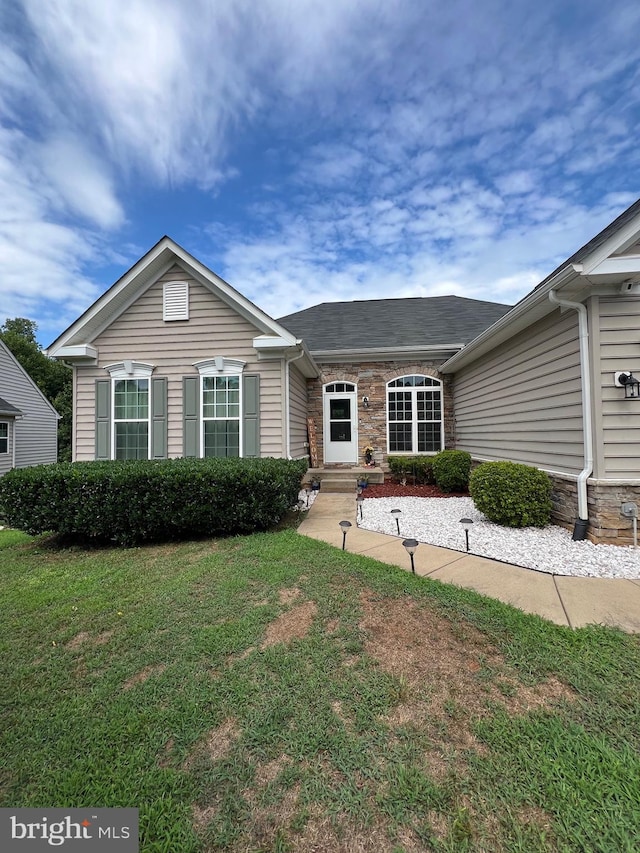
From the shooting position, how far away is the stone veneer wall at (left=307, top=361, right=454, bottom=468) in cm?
1070

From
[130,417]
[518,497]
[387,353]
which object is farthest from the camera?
[387,353]

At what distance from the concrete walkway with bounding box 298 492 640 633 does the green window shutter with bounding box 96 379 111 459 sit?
5615 millimetres

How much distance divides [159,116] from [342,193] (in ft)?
A: 18.3

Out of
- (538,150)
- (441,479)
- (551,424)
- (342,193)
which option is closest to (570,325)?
(551,424)

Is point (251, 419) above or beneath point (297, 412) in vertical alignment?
beneath

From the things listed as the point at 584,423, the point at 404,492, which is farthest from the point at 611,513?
the point at 404,492

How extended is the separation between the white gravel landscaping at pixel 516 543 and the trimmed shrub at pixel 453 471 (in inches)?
78.3

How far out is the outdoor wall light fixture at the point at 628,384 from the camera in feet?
15.2

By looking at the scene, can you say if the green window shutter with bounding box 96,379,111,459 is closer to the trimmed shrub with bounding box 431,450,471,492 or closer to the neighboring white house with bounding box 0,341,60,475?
the trimmed shrub with bounding box 431,450,471,492

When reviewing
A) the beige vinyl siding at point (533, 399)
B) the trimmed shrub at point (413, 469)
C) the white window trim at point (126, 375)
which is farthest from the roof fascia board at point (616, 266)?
the white window trim at point (126, 375)

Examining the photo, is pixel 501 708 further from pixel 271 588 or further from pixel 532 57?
pixel 532 57

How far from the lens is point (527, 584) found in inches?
136

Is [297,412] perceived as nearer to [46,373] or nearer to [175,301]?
[175,301]

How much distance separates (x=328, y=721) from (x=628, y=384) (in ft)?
17.5
